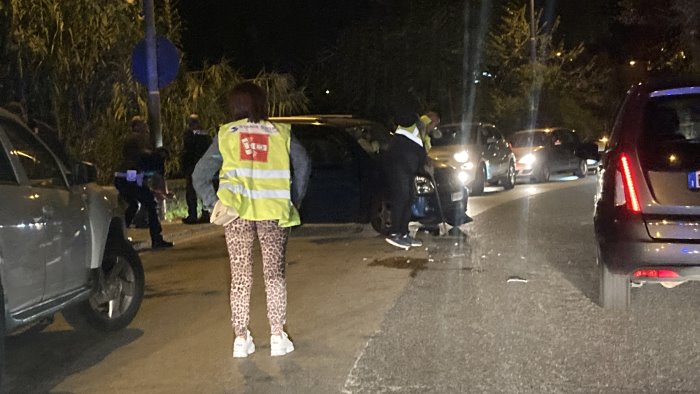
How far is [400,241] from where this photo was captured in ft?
39.5

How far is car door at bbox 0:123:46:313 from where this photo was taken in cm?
595

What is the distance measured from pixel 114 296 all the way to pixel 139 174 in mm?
4803

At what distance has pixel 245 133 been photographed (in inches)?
260

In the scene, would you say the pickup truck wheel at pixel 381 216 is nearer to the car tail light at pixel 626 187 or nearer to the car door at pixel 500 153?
the car tail light at pixel 626 187

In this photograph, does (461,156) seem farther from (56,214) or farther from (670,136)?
(56,214)

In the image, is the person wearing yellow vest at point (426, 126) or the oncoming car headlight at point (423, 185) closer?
the person wearing yellow vest at point (426, 126)

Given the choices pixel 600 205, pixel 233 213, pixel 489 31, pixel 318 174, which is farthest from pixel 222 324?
pixel 489 31

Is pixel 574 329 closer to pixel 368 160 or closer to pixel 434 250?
pixel 434 250

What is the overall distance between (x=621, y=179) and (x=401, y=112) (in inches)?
193

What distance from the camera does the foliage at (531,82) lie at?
3528 cm

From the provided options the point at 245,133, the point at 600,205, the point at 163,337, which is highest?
the point at 245,133

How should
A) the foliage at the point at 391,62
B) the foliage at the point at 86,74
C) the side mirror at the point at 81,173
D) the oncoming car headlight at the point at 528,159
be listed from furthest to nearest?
1. the foliage at the point at 391,62
2. the oncoming car headlight at the point at 528,159
3. the foliage at the point at 86,74
4. the side mirror at the point at 81,173

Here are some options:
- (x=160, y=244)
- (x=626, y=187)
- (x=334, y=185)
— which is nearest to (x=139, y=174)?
(x=160, y=244)

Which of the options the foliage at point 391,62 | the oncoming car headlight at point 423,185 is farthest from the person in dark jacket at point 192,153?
the foliage at point 391,62
